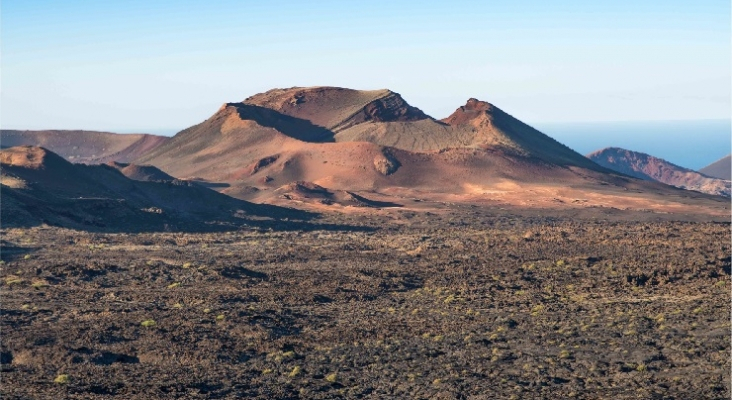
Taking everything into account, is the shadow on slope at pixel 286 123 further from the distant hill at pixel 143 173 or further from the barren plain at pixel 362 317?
the barren plain at pixel 362 317

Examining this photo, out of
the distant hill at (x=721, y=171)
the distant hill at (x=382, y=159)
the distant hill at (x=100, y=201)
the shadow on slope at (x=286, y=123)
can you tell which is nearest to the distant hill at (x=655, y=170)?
the distant hill at (x=721, y=171)

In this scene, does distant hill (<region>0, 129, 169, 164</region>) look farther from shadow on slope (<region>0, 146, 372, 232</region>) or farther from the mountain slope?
shadow on slope (<region>0, 146, 372, 232</region>)

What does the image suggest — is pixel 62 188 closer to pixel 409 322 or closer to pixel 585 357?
pixel 409 322

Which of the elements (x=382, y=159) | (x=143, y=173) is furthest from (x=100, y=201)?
(x=382, y=159)

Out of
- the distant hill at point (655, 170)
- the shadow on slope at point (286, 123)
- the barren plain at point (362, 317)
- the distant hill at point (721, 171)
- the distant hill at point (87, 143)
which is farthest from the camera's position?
the distant hill at point (721, 171)

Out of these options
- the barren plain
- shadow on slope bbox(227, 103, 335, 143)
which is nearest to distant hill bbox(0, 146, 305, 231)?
the barren plain

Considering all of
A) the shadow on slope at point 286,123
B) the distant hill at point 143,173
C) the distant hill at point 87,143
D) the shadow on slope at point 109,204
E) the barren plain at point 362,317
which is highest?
the shadow on slope at point 286,123
